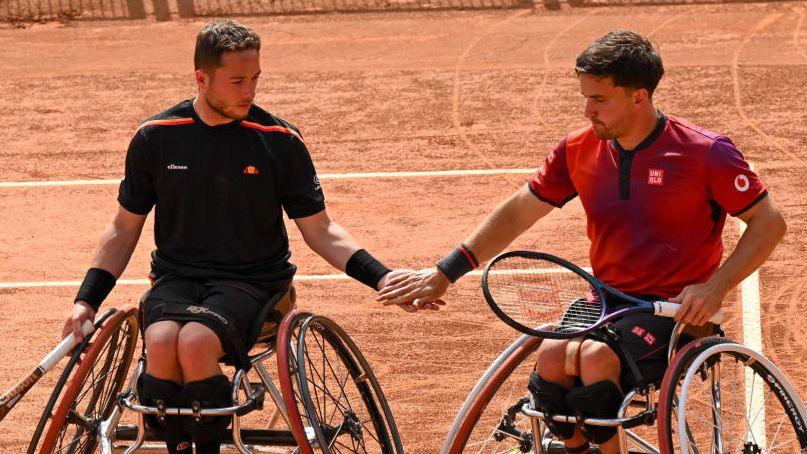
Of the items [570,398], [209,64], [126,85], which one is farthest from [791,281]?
[126,85]

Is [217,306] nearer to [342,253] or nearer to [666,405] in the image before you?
[342,253]

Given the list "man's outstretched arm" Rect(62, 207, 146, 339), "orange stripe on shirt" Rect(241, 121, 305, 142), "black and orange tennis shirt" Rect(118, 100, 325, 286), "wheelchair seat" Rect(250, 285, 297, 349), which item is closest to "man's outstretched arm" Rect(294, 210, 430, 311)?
"black and orange tennis shirt" Rect(118, 100, 325, 286)

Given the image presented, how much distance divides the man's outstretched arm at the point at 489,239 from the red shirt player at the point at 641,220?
305 mm

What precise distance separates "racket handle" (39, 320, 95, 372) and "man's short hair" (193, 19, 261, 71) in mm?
1244

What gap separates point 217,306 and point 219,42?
1.16 metres

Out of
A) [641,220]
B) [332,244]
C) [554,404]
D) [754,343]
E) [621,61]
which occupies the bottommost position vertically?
[754,343]

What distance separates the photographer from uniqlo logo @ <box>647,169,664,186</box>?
553 cm

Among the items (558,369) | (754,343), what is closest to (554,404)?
(558,369)

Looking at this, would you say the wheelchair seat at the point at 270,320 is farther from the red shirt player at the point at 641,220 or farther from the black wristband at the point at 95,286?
the red shirt player at the point at 641,220

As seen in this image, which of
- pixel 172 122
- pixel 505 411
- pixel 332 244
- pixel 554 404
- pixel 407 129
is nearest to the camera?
pixel 554 404

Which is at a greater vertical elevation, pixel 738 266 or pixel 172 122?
pixel 172 122

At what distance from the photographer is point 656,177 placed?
5.54 meters

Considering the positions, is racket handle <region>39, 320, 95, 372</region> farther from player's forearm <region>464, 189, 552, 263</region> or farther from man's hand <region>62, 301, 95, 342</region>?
player's forearm <region>464, 189, 552, 263</region>

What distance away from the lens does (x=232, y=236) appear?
5.99 metres
